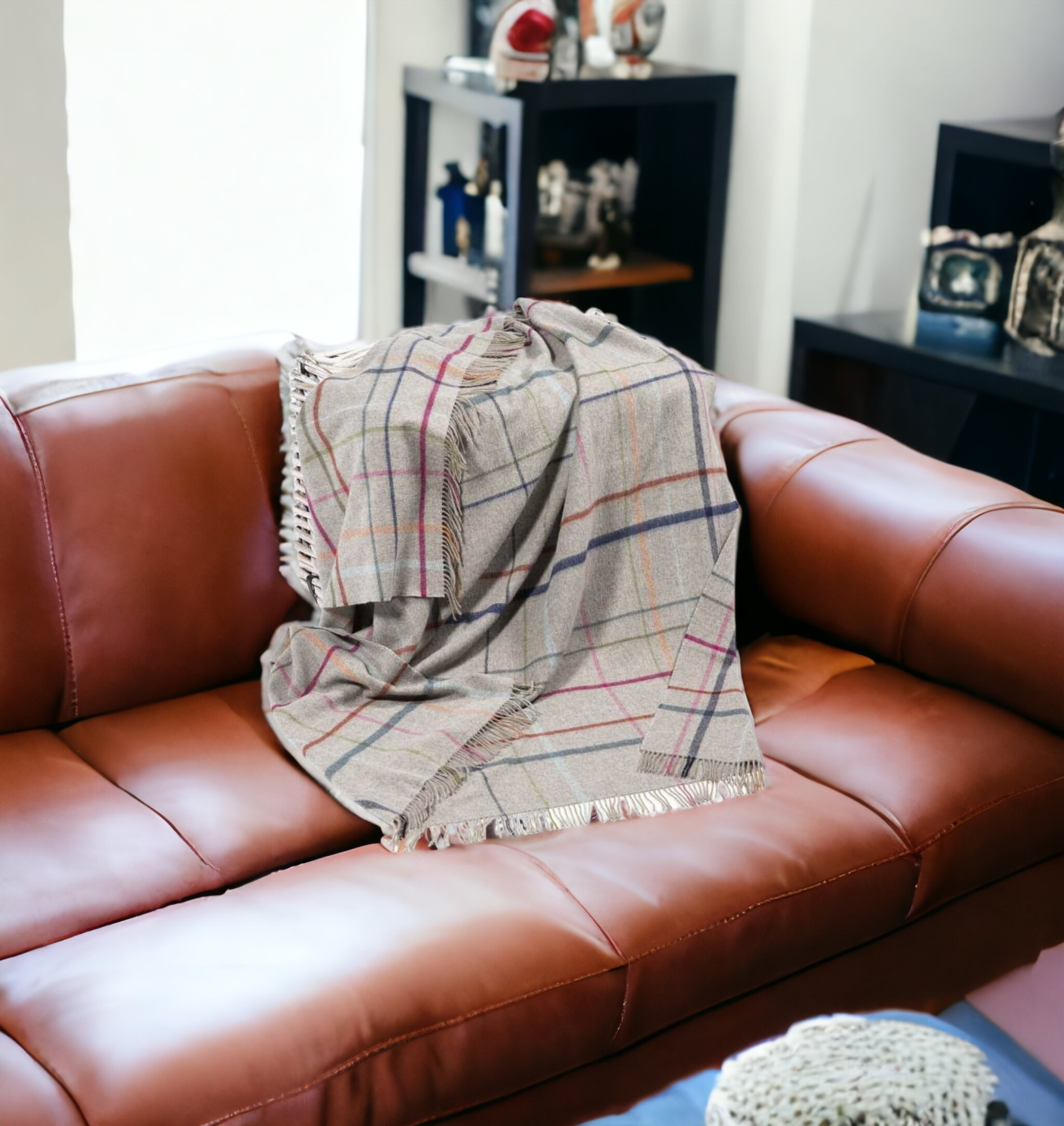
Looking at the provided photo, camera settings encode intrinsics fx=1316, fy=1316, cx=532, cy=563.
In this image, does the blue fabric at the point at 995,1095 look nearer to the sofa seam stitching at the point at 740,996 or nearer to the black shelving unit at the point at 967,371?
the sofa seam stitching at the point at 740,996

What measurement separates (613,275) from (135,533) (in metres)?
1.41

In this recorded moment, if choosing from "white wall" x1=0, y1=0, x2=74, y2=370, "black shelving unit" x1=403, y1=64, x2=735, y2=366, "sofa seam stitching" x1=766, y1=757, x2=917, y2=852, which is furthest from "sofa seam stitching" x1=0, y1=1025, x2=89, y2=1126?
"black shelving unit" x1=403, y1=64, x2=735, y2=366

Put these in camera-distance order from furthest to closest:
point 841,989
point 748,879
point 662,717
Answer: point 662,717, point 841,989, point 748,879

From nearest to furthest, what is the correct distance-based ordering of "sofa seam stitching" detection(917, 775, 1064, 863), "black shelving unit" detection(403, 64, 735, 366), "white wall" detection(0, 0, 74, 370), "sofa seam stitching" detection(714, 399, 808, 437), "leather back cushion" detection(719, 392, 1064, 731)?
"sofa seam stitching" detection(917, 775, 1064, 863)
"leather back cushion" detection(719, 392, 1064, 731)
"sofa seam stitching" detection(714, 399, 808, 437)
"white wall" detection(0, 0, 74, 370)
"black shelving unit" detection(403, 64, 735, 366)

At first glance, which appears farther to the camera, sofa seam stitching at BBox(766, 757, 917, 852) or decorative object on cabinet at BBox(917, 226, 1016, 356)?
decorative object on cabinet at BBox(917, 226, 1016, 356)

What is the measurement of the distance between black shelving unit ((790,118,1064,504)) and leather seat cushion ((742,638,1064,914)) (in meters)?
0.93

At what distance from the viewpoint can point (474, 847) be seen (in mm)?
1413

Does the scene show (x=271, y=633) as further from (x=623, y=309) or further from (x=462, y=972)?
(x=623, y=309)

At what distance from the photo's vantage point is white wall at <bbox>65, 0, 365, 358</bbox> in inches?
94.7

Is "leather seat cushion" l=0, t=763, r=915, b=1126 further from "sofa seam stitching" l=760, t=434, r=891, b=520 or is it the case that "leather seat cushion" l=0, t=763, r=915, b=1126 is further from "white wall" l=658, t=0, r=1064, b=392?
"white wall" l=658, t=0, r=1064, b=392

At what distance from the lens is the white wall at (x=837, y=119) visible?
2.67 metres

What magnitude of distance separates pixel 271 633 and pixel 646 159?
5.39 feet

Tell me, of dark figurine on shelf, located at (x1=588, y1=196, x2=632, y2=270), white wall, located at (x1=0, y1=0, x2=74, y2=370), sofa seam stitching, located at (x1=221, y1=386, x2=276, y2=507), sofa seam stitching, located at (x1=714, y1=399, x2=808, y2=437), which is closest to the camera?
sofa seam stitching, located at (x1=221, y1=386, x2=276, y2=507)

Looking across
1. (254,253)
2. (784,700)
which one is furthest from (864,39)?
(784,700)
